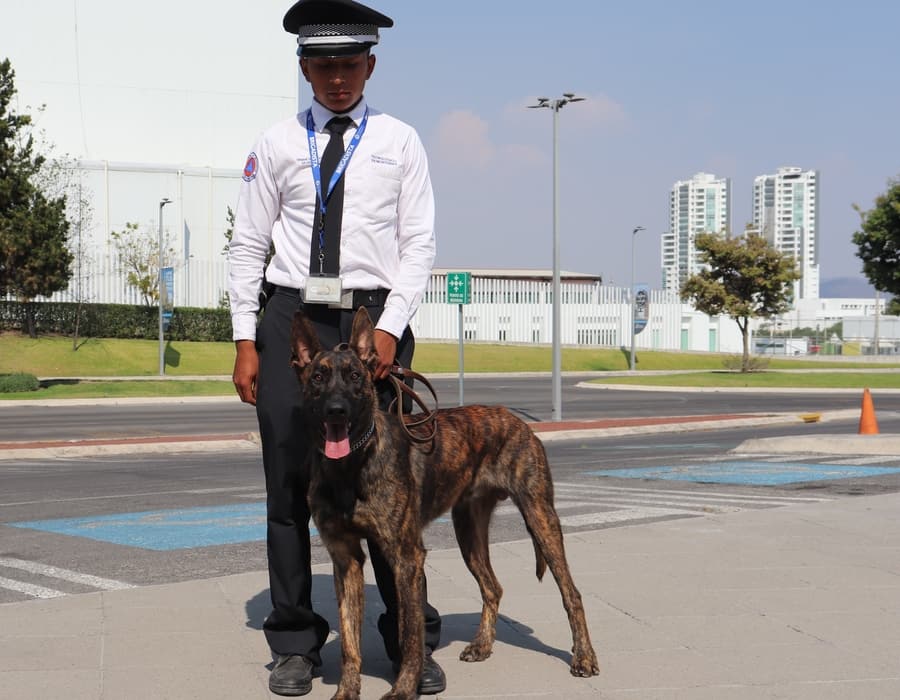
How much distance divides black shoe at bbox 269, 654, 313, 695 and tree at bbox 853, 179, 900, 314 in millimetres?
47863

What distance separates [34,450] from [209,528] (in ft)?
29.6

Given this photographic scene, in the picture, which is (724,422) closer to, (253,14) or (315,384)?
(315,384)

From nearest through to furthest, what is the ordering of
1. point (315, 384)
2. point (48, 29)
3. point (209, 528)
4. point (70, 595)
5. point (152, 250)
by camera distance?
point (315, 384)
point (70, 595)
point (209, 528)
point (152, 250)
point (48, 29)

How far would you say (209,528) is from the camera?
9.87 meters

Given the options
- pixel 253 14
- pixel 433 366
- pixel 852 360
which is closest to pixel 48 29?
pixel 253 14

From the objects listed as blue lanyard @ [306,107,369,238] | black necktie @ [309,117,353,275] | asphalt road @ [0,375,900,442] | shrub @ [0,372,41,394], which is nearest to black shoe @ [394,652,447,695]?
black necktie @ [309,117,353,275]

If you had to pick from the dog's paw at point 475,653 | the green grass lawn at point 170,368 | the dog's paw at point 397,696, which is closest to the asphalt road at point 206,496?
the dog's paw at point 475,653

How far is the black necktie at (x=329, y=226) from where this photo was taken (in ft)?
15.9

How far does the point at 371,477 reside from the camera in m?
4.34

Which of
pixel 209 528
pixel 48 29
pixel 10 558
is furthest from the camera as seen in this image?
pixel 48 29

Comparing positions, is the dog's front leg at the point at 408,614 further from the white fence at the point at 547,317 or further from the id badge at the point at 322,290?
the white fence at the point at 547,317

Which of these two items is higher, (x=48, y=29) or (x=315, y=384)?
(x=48, y=29)

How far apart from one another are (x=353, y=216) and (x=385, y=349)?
59 centimetres

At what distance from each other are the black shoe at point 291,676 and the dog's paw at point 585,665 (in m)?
1.11
